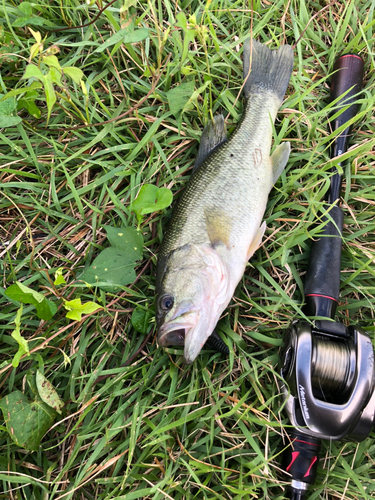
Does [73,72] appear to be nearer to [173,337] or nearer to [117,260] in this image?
[117,260]

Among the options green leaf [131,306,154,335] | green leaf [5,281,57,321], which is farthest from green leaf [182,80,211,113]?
green leaf [5,281,57,321]

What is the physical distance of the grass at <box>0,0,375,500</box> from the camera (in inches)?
88.7

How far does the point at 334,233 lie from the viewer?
2.43 m

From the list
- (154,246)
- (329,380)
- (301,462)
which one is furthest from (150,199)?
(301,462)

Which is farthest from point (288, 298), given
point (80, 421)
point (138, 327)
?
point (80, 421)

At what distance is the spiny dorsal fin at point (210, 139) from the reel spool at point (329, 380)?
150 cm

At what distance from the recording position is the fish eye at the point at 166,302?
7.09 ft

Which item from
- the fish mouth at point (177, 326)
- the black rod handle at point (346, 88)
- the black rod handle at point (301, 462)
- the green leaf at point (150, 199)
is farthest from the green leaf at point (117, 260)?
the black rod handle at point (346, 88)

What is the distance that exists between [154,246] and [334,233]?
141 cm

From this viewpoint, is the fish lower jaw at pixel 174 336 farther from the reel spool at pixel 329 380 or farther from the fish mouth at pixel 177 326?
the reel spool at pixel 329 380

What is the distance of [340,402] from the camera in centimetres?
202

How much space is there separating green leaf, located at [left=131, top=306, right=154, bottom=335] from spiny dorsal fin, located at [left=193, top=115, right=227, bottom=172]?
1.22 m

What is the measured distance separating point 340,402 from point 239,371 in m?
0.73

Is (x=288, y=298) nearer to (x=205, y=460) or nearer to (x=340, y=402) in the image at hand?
(x=340, y=402)
